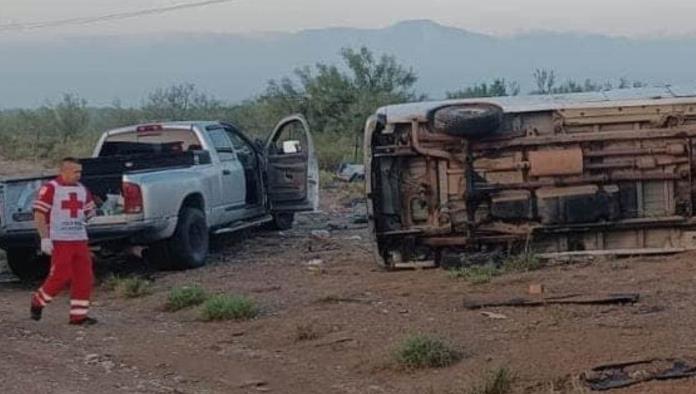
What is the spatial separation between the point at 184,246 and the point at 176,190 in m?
0.68

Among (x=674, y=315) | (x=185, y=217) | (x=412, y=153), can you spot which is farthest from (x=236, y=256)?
(x=674, y=315)

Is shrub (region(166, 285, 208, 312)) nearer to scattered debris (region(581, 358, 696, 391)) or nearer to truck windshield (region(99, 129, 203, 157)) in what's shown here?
truck windshield (region(99, 129, 203, 157))

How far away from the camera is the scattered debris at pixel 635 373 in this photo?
333 inches

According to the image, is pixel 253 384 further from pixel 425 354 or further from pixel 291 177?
pixel 291 177

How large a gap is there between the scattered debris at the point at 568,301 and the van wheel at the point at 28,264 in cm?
632

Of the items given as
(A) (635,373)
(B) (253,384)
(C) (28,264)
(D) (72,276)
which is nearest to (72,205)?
(D) (72,276)

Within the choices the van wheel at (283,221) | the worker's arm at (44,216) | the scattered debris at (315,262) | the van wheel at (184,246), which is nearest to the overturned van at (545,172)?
the scattered debris at (315,262)

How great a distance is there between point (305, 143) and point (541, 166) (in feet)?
18.3

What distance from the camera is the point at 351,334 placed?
11039 millimetres

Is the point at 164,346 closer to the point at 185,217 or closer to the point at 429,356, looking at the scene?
the point at 429,356

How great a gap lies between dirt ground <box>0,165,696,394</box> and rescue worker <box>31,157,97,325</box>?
0.80ft

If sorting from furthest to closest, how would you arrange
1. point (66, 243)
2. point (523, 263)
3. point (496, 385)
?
point (523, 263) < point (66, 243) < point (496, 385)

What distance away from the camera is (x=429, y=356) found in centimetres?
958

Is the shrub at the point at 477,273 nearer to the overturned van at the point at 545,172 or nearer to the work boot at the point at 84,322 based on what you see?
the overturned van at the point at 545,172
